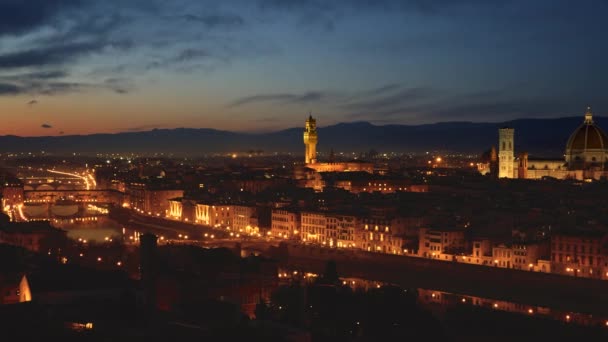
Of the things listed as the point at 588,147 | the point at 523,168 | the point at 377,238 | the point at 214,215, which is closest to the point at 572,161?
the point at 588,147

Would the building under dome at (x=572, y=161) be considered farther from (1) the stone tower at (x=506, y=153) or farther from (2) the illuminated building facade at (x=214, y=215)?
(2) the illuminated building facade at (x=214, y=215)

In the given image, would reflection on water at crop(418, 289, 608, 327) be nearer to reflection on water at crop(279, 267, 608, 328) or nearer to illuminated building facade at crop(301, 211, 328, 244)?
reflection on water at crop(279, 267, 608, 328)

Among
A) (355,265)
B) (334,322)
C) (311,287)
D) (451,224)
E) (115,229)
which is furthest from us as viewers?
(115,229)

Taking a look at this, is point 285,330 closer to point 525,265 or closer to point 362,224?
point 525,265

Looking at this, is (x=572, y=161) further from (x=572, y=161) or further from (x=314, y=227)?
(x=314, y=227)

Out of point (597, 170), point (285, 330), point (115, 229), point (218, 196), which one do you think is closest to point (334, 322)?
point (285, 330)

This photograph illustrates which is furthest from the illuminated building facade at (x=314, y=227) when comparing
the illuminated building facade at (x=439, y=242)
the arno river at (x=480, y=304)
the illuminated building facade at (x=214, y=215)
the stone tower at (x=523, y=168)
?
the stone tower at (x=523, y=168)

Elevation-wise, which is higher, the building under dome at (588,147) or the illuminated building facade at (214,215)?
the building under dome at (588,147)
